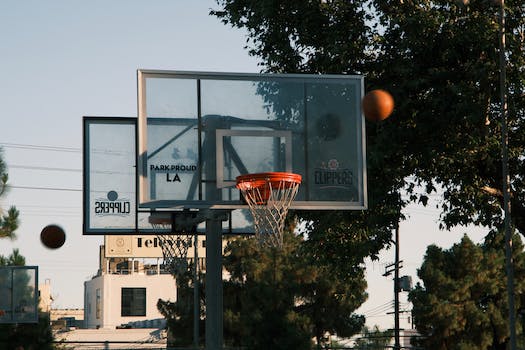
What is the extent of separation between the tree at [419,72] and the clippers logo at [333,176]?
4.88 meters

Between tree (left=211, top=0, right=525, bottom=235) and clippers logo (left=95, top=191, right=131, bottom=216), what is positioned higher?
tree (left=211, top=0, right=525, bottom=235)

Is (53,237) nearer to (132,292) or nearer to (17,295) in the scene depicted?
(17,295)

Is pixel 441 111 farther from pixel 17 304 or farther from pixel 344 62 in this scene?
pixel 17 304

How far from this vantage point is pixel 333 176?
56.2 feet

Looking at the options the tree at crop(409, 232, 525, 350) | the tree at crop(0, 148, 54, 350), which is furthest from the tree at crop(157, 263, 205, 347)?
the tree at crop(409, 232, 525, 350)

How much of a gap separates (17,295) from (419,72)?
50.6ft

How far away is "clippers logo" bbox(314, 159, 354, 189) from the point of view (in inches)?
673

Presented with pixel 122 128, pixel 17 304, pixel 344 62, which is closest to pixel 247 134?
pixel 122 128

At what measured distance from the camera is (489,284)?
44.7 meters

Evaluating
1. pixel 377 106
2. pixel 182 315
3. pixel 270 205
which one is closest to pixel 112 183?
pixel 270 205

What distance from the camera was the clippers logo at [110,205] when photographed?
19.8m

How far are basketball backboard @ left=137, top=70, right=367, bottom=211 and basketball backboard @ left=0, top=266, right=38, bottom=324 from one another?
17.3 m

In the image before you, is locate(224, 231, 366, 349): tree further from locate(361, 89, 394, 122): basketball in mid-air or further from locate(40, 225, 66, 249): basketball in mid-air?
locate(361, 89, 394, 122): basketball in mid-air

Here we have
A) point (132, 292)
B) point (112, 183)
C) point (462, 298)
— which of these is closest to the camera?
point (112, 183)
